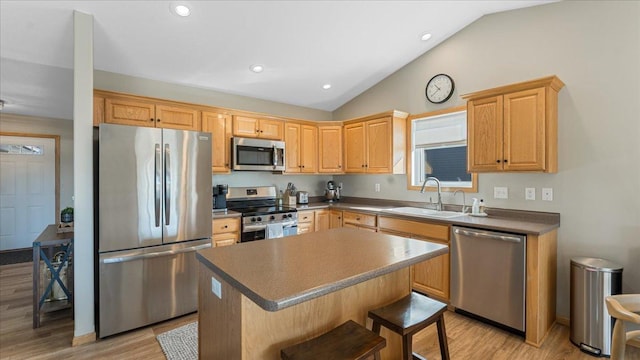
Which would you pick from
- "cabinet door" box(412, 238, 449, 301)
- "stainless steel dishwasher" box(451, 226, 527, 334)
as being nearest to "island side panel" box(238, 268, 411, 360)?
"stainless steel dishwasher" box(451, 226, 527, 334)

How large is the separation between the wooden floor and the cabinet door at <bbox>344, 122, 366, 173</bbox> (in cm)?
226

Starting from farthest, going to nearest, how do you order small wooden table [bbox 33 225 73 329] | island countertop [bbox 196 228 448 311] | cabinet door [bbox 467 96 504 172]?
cabinet door [bbox 467 96 504 172] → small wooden table [bbox 33 225 73 329] → island countertop [bbox 196 228 448 311]

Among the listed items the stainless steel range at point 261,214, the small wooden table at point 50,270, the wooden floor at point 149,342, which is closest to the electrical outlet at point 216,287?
the wooden floor at point 149,342

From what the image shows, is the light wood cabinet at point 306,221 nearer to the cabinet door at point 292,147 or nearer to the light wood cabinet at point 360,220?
the light wood cabinet at point 360,220

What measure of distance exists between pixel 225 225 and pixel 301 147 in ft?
5.52

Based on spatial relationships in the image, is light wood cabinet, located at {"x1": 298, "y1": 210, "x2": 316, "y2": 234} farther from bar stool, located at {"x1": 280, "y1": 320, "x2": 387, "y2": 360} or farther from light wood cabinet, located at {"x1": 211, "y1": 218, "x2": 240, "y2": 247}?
bar stool, located at {"x1": 280, "y1": 320, "x2": 387, "y2": 360}

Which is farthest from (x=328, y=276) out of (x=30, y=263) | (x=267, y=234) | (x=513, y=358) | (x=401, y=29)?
(x=30, y=263)

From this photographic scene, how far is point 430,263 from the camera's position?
312 cm

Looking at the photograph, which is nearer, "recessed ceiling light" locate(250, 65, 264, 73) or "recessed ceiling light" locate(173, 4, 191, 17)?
"recessed ceiling light" locate(173, 4, 191, 17)

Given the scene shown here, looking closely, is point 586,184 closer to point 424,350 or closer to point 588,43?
point 588,43

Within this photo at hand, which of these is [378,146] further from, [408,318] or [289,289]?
[289,289]

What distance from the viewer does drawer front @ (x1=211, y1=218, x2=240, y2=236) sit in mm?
3301

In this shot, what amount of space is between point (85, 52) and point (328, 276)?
2.73 m

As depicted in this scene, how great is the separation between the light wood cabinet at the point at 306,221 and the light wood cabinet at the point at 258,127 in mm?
1139
